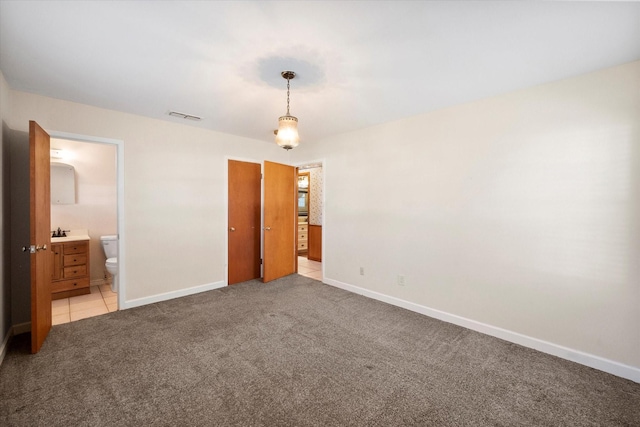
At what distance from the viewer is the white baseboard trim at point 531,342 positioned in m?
2.21

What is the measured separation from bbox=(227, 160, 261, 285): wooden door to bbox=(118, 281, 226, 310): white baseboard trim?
0.29 metres

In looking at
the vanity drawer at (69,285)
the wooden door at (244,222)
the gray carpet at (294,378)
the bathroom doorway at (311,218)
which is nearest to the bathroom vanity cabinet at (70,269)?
the vanity drawer at (69,285)

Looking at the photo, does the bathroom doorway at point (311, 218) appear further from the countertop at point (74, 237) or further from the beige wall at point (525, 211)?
the countertop at point (74, 237)

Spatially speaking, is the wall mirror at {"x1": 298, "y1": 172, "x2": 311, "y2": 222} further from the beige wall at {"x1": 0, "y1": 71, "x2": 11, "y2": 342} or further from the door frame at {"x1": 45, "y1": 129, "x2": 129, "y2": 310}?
the beige wall at {"x1": 0, "y1": 71, "x2": 11, "y2": 342}

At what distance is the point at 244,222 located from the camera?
186 inches

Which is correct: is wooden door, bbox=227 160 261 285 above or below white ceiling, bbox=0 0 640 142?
below

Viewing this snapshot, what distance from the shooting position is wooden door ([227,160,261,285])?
4559 mm

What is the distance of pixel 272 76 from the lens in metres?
2.40

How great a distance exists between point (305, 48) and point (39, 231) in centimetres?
290

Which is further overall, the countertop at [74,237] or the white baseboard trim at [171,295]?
the countertop at [74,237]

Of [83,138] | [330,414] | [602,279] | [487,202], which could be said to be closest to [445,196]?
[487,202]

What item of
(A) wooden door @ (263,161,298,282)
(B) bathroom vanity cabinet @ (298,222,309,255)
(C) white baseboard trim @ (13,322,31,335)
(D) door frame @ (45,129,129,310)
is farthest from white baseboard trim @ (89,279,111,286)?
(B) bathroom vanity cabinet @ (298,222,309,255)

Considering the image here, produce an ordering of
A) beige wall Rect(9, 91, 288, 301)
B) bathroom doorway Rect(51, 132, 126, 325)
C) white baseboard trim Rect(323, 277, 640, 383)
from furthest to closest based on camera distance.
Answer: bathroom doorway Rect(51, 132, 126, 325) → beige wall Rect(9, 91, 288, 301) → white baseboard trim Rect(323, 277, 640, 383)

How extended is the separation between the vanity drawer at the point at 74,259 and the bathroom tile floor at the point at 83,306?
499 mm
